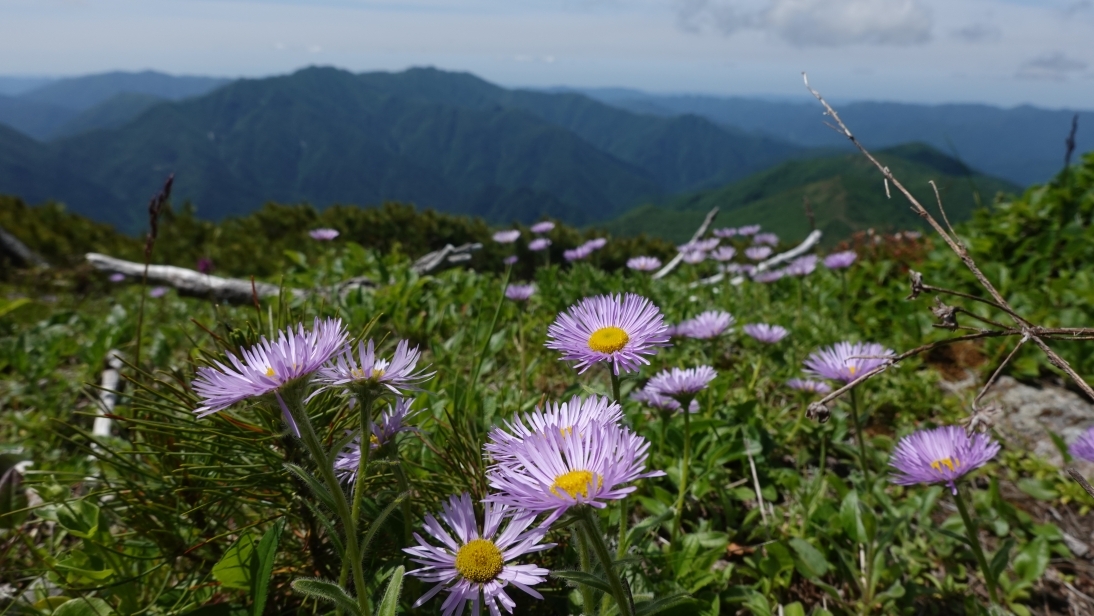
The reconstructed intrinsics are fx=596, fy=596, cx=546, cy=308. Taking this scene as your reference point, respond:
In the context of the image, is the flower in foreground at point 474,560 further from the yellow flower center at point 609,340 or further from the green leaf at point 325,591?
the yellow flower center at point 609,340

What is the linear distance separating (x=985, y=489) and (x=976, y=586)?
0.87 metres

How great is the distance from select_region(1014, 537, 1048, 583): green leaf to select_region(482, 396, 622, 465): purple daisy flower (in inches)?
77.1

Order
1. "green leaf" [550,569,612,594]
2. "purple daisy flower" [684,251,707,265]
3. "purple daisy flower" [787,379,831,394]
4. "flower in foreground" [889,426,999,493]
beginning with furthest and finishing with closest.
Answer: "purple daisy flower" [684,251,707,265], "purple daisy flower" [787,379,831,394], "flower in foreground" [889,426,999,493], "green leaf" [550,569,612,594]

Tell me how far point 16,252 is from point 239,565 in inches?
470

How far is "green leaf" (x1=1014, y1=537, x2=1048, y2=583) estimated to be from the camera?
7.01 ft

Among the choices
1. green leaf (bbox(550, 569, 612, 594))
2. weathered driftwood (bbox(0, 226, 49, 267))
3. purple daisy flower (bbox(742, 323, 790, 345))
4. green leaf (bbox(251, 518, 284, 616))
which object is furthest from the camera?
weathered driftwood (bbox(0, 226, 49, 267))

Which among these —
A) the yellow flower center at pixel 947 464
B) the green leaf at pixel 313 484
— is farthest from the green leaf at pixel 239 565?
the yellow flower center at pixel 947 464

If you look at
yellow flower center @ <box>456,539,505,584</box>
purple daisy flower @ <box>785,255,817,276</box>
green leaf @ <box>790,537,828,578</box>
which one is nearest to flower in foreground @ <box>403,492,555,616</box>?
yellow flower center @ <box>456,539,505,584</box>

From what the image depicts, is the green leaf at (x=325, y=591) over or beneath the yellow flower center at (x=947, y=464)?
over

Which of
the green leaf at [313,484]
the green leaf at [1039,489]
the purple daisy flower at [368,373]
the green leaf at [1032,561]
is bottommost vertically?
the green leaf at [1039,489]

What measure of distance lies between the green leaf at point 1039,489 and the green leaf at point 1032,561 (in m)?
0.70

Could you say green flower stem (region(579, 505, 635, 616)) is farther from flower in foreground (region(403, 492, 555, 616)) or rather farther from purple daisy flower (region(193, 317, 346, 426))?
purple daisy flower (region(193, 317, 346, 426))

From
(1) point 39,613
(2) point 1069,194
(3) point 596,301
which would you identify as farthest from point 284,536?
(2) point 1069,194

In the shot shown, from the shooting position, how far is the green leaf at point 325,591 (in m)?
1.05
